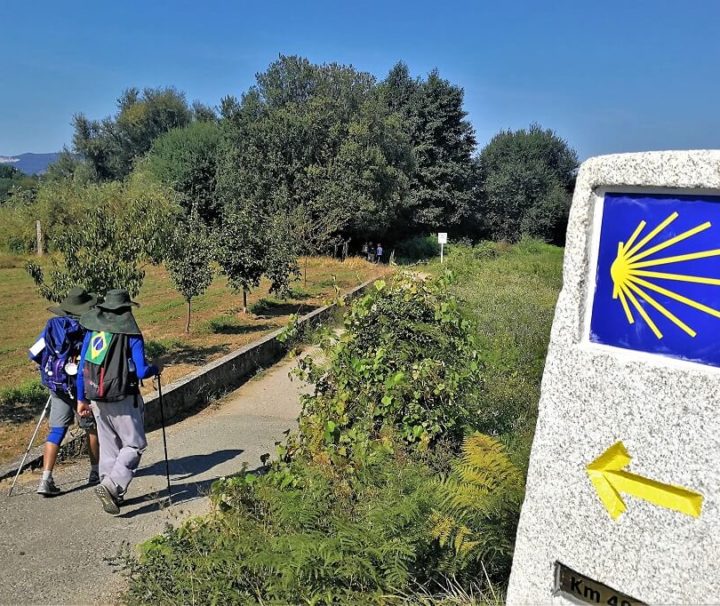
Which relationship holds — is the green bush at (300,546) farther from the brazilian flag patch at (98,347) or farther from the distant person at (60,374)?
the distant person at (60,374)

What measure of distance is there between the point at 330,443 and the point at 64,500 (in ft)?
8.01

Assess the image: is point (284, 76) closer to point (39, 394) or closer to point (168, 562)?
point (39, 394)

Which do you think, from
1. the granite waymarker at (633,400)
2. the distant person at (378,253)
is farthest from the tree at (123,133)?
the granite waymarker at (633,400)

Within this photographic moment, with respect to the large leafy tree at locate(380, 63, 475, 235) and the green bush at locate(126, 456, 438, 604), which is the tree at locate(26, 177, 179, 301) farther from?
the large leafy tree at locate(380, 63, 475, 235)

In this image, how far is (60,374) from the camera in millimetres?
5445

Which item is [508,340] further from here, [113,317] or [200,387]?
[113,317]

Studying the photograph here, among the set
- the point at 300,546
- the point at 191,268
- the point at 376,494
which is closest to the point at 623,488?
the point at 300,546

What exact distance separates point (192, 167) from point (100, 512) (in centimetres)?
3817

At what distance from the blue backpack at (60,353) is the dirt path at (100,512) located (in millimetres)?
958

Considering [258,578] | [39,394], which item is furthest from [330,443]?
[39,394]

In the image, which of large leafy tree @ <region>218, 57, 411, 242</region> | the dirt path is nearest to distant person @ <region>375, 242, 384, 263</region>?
large leafy tree @ <region>218, 57, 411, 242</region>

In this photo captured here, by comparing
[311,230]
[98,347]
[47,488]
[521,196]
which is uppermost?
[521,196]

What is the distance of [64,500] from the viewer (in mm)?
5445

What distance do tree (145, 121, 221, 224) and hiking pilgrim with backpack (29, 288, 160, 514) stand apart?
109 feet
